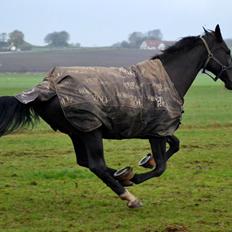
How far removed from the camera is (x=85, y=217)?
8.62 meters

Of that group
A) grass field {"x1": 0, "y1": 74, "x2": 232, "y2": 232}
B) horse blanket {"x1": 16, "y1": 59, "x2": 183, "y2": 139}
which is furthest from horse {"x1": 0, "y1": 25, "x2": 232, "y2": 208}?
grass field {"x1": 0, "y1": 74, "x2": 232, "y2": 232}

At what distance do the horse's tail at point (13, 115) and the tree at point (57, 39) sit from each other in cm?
14427

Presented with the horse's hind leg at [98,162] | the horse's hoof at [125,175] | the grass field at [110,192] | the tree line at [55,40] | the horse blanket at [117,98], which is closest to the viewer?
the grass field at [110,192]

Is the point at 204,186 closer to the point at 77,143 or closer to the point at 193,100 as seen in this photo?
the point at 77,143

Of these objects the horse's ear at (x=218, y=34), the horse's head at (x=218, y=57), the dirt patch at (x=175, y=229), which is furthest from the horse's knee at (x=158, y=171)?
the horse's ear at (x=218, y=34)

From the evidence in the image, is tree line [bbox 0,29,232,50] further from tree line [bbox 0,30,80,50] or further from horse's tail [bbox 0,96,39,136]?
horse's tail [bbox 0,96,39,136]

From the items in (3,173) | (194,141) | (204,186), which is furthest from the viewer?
(194,141)

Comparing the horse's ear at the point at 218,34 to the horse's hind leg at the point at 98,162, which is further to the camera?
the horse's ear at the point at 218,34

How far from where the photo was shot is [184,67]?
9.75 metres

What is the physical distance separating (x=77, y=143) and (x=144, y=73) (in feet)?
4.40

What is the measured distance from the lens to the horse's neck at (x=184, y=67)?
9.61 metres

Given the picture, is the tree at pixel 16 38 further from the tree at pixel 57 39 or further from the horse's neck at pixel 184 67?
the horse's neck at pixel 184 67

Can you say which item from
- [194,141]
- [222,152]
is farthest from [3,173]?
[194,141]

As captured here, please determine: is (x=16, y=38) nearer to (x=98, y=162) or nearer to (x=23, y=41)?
(x=23, y=41)
